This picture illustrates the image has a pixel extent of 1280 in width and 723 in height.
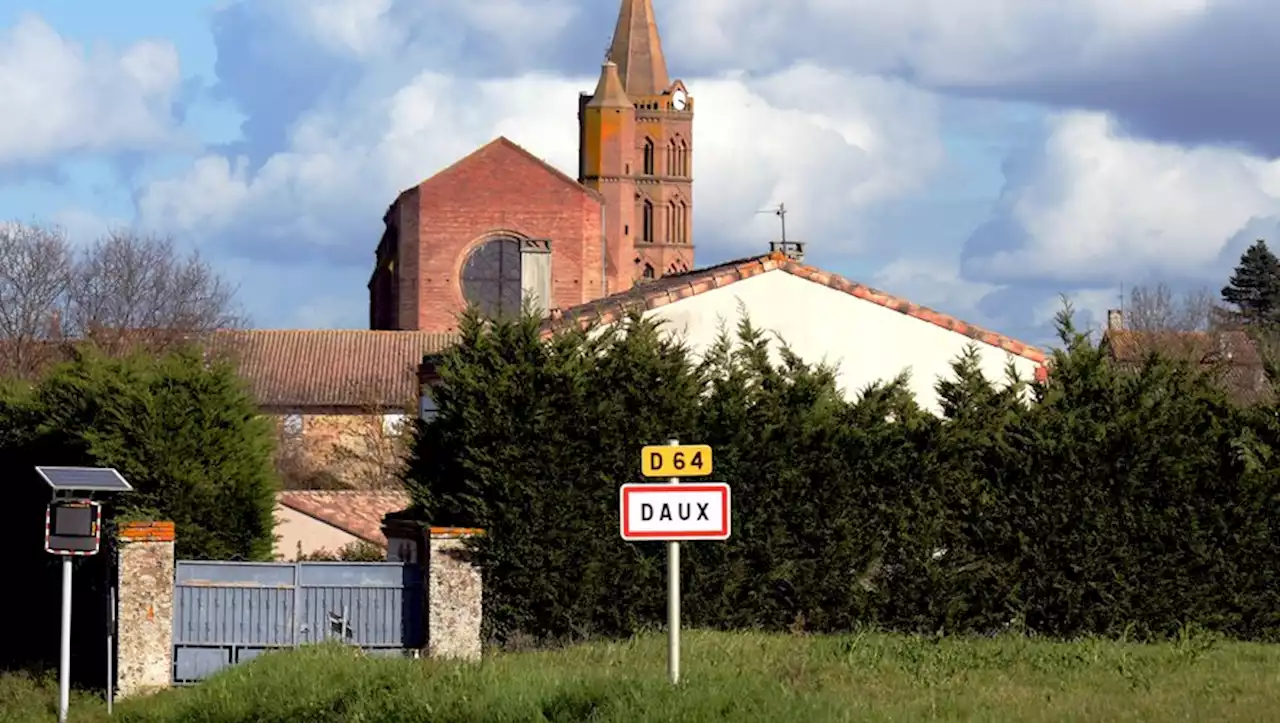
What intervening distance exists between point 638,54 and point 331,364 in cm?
6406

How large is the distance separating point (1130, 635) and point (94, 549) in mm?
11671

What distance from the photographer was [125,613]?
22484 mm

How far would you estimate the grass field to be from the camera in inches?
524

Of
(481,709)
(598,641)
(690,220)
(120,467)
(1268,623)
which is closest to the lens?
(481,709)

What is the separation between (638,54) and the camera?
134 metres

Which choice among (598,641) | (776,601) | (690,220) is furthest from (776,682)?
(690,220)

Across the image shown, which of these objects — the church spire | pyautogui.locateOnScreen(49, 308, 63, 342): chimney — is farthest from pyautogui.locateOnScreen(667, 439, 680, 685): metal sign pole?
the church spire

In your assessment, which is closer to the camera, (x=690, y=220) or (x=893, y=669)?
(x=893, y=669)

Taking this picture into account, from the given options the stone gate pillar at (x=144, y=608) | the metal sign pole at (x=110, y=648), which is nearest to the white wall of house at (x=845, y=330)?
the stone gate pillar at (x=144, y=608)

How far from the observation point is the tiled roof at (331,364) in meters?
70.5

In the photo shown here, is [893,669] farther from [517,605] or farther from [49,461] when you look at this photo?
[49,461]

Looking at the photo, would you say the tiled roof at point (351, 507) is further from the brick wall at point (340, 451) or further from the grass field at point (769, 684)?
the grass field at point (769, 684)

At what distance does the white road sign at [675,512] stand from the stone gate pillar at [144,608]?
9.90 metres

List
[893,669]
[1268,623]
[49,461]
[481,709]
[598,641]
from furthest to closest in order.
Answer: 1. [49,461]
2. [1268,623]
3. [598,641]
4. [893,669]
5. [481,709]
